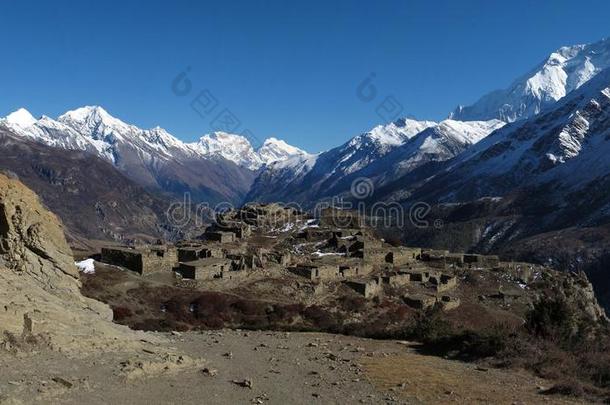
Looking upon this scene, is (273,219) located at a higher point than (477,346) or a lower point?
higher

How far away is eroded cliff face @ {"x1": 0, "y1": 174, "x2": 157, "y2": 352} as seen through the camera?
873 inches

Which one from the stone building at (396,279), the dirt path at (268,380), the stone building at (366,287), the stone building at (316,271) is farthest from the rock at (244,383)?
the stone building at (396,279)

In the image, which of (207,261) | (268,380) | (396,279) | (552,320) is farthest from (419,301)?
(268,380)

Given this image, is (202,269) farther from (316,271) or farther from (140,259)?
(316,271)

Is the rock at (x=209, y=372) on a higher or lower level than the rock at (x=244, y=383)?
higher

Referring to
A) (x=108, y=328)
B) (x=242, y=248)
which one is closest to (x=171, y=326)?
(x=108, y=328)

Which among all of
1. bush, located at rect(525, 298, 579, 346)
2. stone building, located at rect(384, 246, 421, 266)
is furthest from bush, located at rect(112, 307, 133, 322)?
stone building, located at rect(384, 246, 421, 266)

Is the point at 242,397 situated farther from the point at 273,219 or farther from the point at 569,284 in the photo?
the point at 273,219

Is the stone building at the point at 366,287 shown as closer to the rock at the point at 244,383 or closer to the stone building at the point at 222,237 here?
the stone building at the point at 222,237

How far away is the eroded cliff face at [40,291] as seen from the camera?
2217 centimetres

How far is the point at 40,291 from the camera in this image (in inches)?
1023

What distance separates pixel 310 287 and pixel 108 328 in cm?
3823

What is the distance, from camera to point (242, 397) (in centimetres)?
2036

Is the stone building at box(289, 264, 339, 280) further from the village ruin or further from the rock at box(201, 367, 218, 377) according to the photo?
the rock at box(201, 367, 218, 377)
